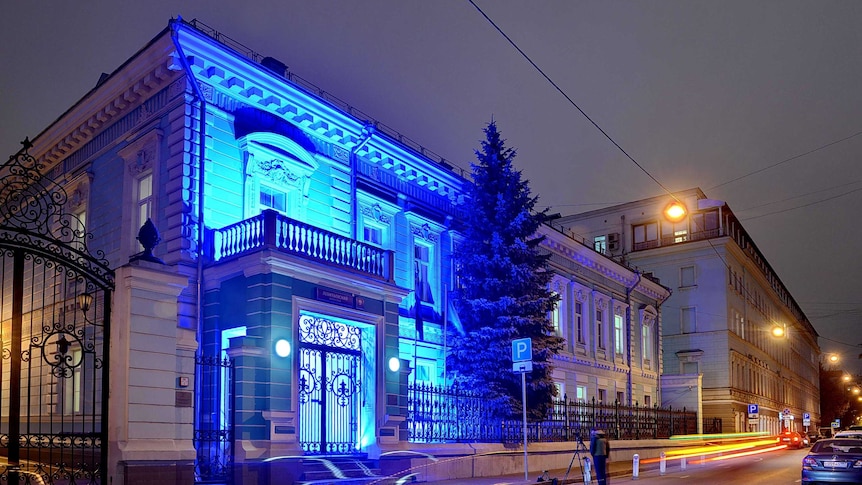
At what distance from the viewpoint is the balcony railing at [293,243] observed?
18.2 m

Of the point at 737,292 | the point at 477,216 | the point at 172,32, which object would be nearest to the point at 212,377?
the point at 172,32

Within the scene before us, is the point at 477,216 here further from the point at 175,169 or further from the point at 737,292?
the point at 737,292

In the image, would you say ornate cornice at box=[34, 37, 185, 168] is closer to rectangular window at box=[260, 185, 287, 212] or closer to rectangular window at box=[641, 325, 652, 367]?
rectangular window at box=[260, 185, 287, 212]

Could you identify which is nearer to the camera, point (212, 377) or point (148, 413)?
point (148, 413)

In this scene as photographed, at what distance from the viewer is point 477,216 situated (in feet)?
90.7

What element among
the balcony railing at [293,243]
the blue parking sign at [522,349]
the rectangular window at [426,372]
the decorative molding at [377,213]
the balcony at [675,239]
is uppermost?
the balcony at [675,239]

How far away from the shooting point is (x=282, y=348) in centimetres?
1803

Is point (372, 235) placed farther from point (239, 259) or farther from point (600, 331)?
point (600, 331)

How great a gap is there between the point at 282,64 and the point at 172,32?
490 centimetres

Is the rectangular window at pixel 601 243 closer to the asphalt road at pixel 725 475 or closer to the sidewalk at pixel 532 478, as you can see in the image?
the asphalt road at pixel 725 475

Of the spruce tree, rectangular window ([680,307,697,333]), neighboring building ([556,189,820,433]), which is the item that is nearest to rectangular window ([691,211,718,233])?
neighboring building ([556,189,820,433])

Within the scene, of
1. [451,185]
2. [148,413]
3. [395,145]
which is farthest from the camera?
[451,185]

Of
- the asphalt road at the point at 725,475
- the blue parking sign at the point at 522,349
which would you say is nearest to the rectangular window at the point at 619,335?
the asphalt road at the point at 725,475

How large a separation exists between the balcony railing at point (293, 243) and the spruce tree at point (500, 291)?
649 centimetres
